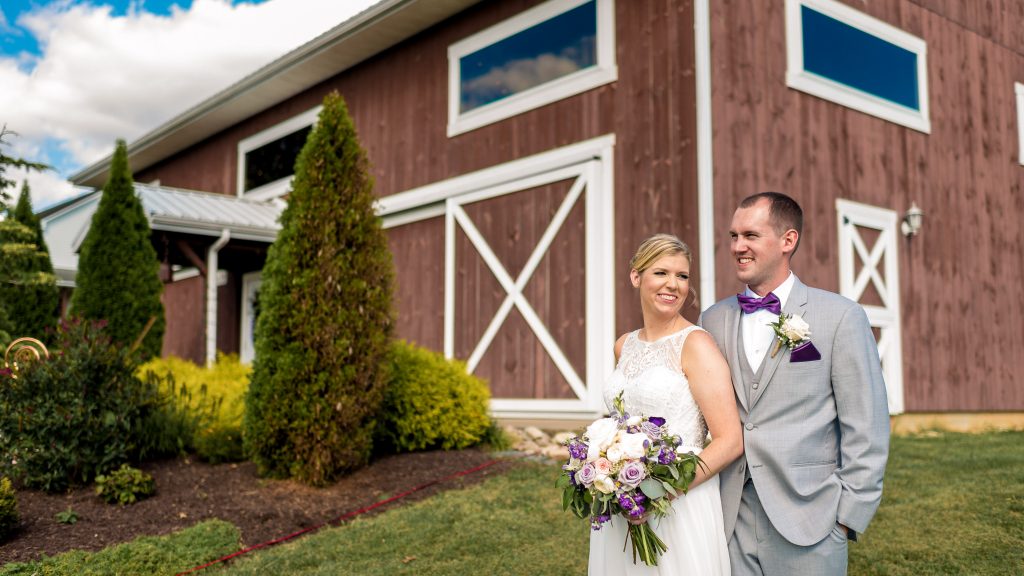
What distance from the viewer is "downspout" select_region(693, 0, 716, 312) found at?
791cm

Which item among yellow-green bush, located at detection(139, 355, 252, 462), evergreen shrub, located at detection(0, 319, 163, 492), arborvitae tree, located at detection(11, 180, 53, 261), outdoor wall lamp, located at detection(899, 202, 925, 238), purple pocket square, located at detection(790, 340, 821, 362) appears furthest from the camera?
arborvitae tree, located at detection(11, 180, 53, 261)

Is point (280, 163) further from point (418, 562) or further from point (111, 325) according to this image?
point (418, 562)

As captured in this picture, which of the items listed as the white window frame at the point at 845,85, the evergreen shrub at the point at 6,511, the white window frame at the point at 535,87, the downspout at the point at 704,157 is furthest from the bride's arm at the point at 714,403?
the white window frame at the point at 845,85

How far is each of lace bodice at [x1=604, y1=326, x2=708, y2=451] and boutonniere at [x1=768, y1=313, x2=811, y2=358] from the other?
12.7 inches

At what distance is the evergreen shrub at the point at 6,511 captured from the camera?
17.1 ft

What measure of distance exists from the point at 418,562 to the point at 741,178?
16.8 ft

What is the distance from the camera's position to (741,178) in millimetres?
8227

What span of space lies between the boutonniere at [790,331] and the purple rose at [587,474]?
2.36ft

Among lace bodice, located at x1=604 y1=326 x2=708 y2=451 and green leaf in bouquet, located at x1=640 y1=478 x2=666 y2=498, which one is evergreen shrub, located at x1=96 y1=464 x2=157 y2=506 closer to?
lace bodice, located at x1=604 y1=326 x2=708 y2=451

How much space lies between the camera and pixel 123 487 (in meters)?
6.13

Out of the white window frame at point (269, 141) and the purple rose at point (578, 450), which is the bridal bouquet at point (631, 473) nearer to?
the purple rose at point (578, 450)

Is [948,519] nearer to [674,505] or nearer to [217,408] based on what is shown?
[674,505]

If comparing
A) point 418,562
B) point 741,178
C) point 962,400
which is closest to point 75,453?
point 418,562

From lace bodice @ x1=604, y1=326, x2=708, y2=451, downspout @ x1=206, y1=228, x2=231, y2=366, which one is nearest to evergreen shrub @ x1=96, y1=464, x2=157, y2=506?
lace bodice @ x1=604, y1=326, x2=708, y2=451
